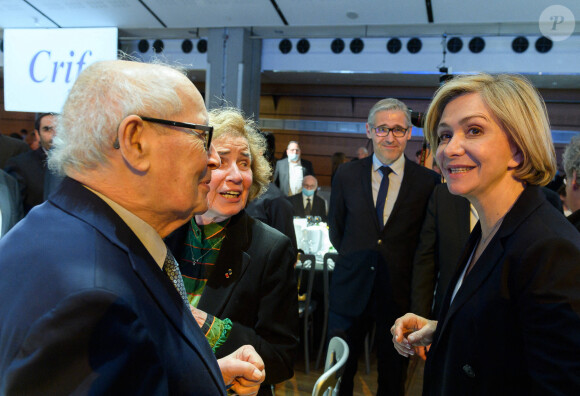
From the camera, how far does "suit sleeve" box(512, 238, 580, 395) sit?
886mm

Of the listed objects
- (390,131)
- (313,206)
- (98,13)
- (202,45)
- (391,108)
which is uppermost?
(98,13)

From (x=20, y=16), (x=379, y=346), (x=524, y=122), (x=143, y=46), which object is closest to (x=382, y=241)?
(x=379, y=346)

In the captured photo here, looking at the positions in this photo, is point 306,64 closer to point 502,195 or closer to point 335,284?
point 335,284

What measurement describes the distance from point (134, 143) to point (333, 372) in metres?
1.03

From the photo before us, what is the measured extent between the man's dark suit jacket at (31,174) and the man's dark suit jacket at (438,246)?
2.85m

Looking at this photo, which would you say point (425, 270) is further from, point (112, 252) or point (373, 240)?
point (112, 252)

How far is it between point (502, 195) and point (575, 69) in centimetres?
639

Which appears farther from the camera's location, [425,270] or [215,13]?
[215,13]

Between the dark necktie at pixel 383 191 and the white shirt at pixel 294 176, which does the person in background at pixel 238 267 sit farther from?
the white shirt at pixel 294 176

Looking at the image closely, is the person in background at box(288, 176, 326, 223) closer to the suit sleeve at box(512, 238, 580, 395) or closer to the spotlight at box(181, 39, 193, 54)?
the spotlight at box(181, 39, 193, 54)

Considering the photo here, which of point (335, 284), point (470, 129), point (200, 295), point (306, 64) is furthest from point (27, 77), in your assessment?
point (470, 129)

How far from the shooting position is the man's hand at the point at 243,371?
1014 mm

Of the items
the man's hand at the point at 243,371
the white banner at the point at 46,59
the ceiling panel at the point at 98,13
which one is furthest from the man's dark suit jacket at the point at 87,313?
the ceiling panel at the point at 98,13

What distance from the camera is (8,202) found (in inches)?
98.5
